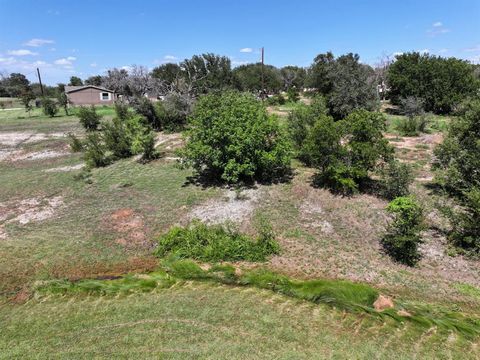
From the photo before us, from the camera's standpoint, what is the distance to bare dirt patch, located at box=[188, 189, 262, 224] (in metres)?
13.3

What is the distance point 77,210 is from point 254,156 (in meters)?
8.23

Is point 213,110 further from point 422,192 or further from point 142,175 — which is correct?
point 422,192

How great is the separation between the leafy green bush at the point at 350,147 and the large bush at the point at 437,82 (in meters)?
25.4

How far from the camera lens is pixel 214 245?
11.1 meters

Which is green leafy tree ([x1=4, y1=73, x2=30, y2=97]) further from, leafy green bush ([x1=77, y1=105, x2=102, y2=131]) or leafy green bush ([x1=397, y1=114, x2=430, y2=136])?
leafy green bush ([x1=397, y1=114, x2=430, y2=136])

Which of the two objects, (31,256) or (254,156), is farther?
(254,156)

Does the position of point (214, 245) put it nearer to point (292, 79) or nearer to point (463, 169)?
point (463, 169)

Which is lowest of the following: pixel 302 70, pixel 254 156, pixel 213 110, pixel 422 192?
pixel 422 192

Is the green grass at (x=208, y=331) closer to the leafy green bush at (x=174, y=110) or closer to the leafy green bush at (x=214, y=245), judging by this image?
the leafy green bush at (x=214, y=245)

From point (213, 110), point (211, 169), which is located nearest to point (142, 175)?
point (211, 169)

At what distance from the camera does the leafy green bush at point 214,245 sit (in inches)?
426

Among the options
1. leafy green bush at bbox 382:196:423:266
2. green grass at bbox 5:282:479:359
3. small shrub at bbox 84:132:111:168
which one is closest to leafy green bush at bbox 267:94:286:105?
small shrub at bbox 84:132:111:168

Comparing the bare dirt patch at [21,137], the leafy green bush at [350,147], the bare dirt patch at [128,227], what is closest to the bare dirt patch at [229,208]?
the bare dirt patch at [128,227]

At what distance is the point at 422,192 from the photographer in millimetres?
14859
